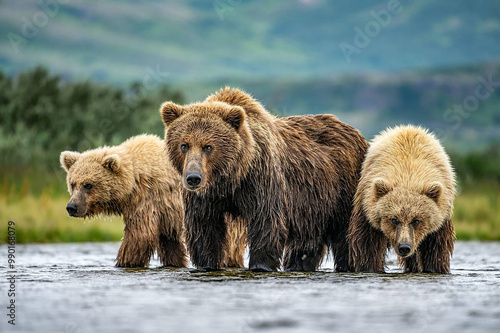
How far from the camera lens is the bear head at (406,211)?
31.0 feet

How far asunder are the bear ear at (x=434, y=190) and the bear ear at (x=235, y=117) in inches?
80.8

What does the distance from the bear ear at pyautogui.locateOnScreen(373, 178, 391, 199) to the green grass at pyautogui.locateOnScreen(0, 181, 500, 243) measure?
21.3ft

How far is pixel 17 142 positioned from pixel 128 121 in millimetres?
4575

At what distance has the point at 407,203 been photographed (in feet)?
31.4

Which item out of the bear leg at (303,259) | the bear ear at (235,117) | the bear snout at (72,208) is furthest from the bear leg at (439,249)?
the bear snout at (72,208)

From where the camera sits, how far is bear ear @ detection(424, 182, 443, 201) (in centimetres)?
952

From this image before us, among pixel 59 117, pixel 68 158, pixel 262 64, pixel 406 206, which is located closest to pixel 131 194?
pixel 68 158

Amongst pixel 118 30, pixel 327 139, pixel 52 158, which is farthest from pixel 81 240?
pixel 118 30

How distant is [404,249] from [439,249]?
67 cm

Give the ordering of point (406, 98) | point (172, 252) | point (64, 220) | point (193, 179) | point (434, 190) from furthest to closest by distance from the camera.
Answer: point (406, 98), point (64, 220), point (172, 252), point (434, 190), point (193, 179)

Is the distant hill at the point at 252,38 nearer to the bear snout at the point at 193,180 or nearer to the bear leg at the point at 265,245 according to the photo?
the bear leg at the point at 265,245

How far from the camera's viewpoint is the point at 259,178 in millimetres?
9500

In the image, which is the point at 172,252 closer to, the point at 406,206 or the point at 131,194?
the point at 131,194

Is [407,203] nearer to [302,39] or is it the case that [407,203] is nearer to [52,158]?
[52,158]
